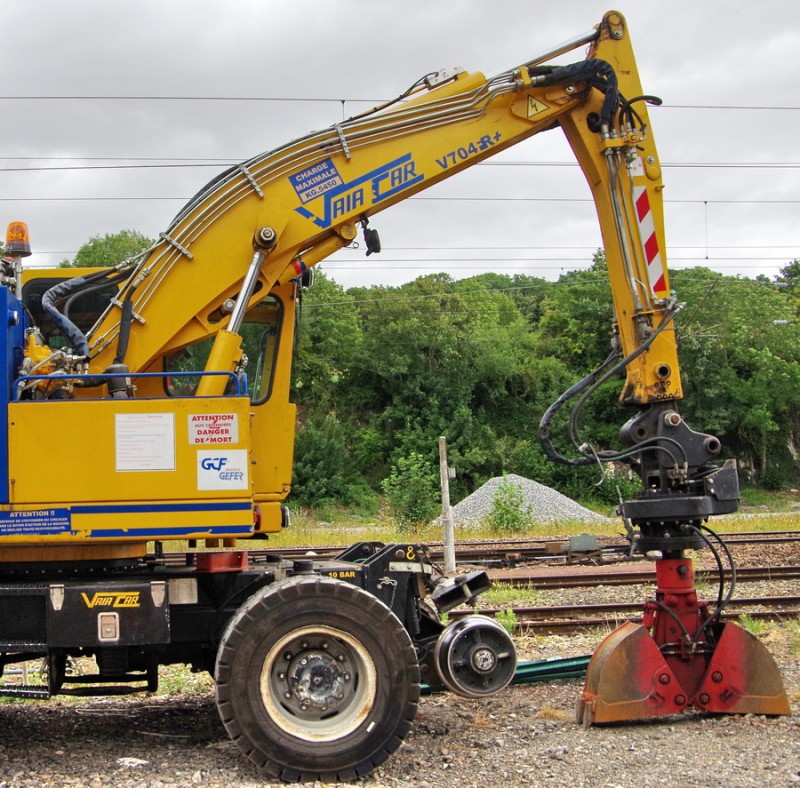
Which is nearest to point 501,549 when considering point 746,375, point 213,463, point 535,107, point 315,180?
point 535,107

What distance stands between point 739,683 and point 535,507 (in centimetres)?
2103

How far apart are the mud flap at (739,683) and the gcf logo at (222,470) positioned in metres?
3.40

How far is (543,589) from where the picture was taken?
12.6 m

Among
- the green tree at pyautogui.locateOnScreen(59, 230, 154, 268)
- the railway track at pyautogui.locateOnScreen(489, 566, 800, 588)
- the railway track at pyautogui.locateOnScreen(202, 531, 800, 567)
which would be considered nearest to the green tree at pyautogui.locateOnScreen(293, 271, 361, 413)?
the green tree at pyautogui.locateOnScreen(59, 230, 154, 268)

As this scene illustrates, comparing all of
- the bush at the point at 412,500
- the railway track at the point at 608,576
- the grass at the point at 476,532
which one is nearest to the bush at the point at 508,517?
the grass at the point at 476,532

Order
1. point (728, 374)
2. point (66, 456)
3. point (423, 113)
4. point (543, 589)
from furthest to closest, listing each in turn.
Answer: point (728, 374) → point (543, 589) → point (423, 113) → point (66, 456)

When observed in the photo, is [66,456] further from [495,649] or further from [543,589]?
[543,589]

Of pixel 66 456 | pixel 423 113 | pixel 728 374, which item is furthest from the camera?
pixel 728 374

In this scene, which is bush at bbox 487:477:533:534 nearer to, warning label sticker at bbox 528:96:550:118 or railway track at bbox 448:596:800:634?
railway track at bbox 448:596:800:634

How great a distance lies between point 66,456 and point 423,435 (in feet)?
120

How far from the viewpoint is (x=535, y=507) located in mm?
27562

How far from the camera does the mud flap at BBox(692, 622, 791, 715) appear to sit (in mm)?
6609

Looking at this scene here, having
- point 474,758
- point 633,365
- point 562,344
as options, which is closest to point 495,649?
point 474,758

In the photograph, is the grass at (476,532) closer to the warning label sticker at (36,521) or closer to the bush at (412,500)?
the bush at (412,500)
